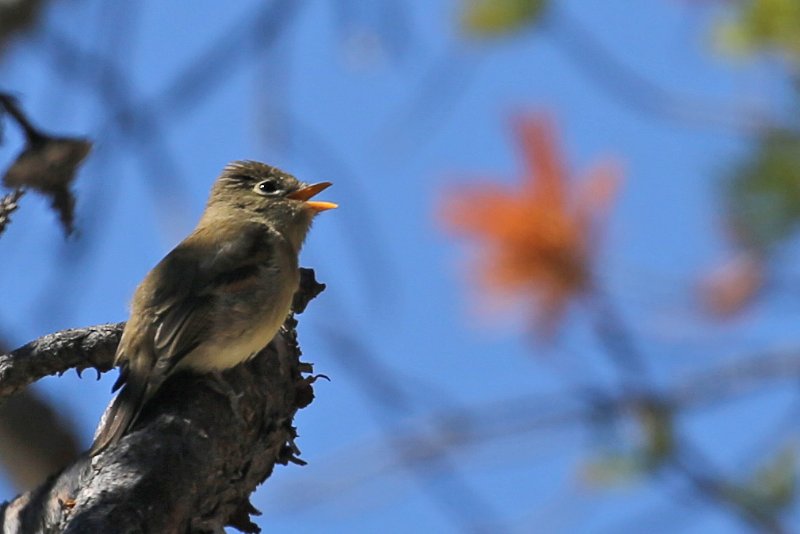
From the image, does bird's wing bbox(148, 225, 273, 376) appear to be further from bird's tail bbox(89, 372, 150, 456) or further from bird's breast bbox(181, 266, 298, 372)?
bird's tail bbox(89, 372, 150, 456)

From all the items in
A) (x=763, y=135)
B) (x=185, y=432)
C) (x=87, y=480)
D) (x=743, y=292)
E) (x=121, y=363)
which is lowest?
(x=87, y=480)

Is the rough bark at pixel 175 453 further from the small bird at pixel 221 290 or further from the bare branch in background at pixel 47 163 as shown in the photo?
the bare branch in background at pixel 47 163

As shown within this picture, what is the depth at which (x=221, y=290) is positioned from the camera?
4645 millimetres

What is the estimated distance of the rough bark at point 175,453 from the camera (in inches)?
127

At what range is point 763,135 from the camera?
5.54m

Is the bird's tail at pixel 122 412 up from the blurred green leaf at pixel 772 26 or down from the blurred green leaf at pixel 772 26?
down

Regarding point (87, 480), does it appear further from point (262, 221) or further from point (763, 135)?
point (763, 135)

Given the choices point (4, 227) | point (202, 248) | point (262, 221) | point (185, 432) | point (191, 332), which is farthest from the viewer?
point (262, 221)

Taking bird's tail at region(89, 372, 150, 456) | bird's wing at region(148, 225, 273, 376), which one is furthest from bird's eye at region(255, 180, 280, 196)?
bird's tail at region(89, 372, 150, 456)

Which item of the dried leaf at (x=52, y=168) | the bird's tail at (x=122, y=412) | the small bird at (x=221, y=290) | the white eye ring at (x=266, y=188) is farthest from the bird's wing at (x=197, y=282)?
the dried leaf at (x=52, y=168)

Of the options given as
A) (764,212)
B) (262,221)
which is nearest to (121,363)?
(262,221)

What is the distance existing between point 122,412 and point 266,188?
78.1 inches

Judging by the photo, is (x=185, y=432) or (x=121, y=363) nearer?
(x=185, y=432)

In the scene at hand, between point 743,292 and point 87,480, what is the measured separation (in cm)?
313
